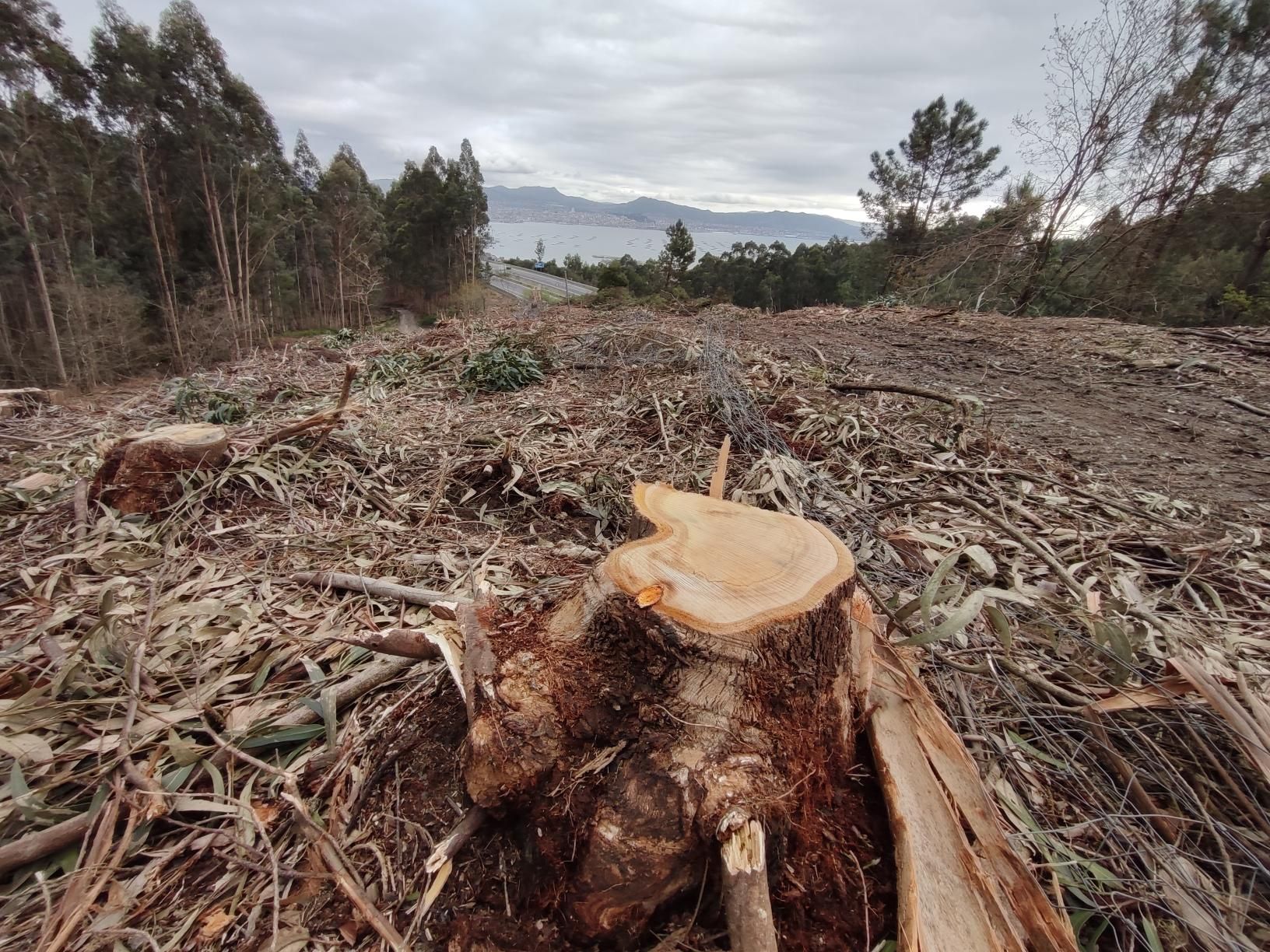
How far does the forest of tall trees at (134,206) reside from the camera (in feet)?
38.6

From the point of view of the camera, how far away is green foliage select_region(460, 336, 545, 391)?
4570 millimetres

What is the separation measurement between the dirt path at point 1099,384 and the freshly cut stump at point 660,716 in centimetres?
293

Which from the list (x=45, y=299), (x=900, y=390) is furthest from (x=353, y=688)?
(x=45, y=299)

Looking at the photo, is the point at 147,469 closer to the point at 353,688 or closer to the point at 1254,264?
the point at 353,688

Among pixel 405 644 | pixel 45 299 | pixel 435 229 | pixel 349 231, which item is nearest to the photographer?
pixel 405 644

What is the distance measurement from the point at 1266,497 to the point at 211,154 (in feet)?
76.5

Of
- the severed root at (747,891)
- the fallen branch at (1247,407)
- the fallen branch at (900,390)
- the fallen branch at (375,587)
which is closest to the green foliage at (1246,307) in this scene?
the fallen branch at (1247,407)

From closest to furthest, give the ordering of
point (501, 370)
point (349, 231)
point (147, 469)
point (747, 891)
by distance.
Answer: point (747, 891), point (147, 469), point (501, 370), point (349, 231)

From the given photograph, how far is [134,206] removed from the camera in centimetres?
1580

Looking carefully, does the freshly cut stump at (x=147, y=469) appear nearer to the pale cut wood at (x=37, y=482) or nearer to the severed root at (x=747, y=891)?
the pale cut wood at (x=37, y=482)

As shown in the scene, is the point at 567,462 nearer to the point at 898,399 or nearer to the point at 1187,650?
the point at 1187,650

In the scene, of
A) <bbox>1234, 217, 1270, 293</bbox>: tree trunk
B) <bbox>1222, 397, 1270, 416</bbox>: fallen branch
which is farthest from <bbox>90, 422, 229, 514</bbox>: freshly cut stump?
<bbox>1234, 217, 1270, 293</bbox>: tree trunk


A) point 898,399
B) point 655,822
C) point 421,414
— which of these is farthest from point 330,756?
point 898,399

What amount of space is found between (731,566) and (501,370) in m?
3.96
